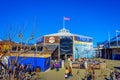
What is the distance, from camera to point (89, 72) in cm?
2484

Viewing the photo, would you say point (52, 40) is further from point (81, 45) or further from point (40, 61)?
point (40, 61)

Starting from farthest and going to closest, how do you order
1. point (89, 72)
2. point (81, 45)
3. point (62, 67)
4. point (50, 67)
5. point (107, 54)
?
point (107, 54), point (81, 45), point (62, 67), point (50, 67), point (89, 72)

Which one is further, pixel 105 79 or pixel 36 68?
pixel 36 68

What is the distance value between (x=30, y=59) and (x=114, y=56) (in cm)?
4385

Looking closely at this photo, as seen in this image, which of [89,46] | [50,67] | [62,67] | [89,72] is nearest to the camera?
A: [89,72]

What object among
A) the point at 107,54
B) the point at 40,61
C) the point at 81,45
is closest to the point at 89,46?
the point at 81,45

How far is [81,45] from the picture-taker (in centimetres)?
6525

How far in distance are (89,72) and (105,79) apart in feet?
6.91

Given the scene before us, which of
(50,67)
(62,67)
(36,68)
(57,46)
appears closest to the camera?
(36,68)

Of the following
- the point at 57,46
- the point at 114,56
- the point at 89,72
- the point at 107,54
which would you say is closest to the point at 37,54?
the point at 89,72

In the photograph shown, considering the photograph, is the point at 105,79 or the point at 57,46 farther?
the point at 57,46

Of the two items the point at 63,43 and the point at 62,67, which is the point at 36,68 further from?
the point at 63,43

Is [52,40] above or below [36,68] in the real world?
above

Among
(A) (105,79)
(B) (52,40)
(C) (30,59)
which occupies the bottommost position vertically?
(A) (105,79)
